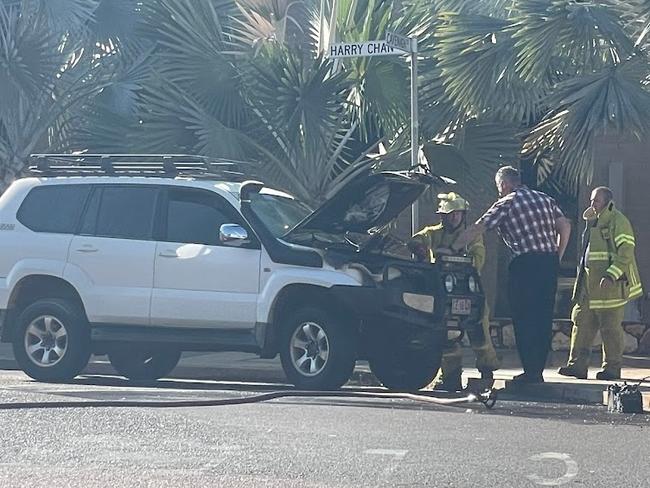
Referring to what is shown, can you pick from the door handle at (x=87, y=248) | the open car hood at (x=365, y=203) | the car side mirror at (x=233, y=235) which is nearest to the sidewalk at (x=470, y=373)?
the open car hood at (x=365, y=203)

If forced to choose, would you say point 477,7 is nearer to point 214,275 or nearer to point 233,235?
point 233,235

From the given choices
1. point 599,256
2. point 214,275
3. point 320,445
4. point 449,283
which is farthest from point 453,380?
point 320,445

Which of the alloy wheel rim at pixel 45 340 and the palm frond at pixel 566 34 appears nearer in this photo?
the alloy wheel rim at pixel 45 340

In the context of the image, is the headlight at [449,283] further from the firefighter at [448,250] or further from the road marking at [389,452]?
the road marking at [389,452]

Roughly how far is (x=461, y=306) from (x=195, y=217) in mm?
2441

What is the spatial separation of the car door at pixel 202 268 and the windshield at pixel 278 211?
239mm

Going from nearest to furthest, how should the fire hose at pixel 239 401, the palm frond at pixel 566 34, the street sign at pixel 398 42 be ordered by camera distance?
the fire hose at pixel 239 401
the street sign at pixel 398 42
the palm frond at pixel 566 34

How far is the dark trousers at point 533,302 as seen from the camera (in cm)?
1231

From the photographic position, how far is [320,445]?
28.1ft

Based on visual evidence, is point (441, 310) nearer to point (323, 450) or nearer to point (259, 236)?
point (259, 236)

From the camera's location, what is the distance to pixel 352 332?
11961mm

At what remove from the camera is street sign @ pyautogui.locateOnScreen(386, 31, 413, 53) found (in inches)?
524

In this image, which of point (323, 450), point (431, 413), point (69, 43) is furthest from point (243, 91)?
point (323, 450)

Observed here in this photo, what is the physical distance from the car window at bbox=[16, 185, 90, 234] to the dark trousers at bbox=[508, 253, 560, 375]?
3.90 meters
